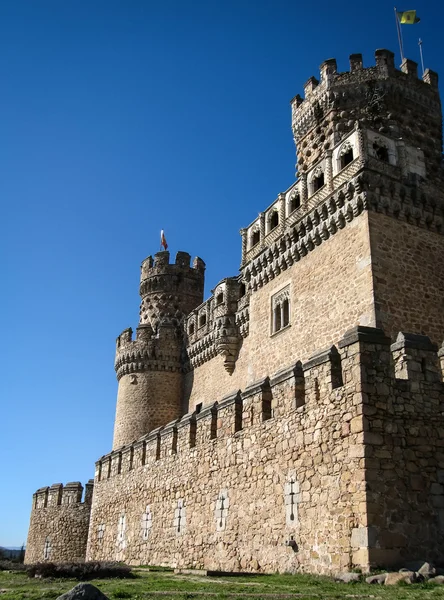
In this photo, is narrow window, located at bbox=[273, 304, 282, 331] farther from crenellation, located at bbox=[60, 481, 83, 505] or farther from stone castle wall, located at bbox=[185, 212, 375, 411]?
crenellation, located at bbox=[60, 481, 83, 505]

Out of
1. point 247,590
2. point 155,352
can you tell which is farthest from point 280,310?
point 155,352

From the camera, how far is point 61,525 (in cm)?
2247

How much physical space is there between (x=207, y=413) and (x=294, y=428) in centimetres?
308

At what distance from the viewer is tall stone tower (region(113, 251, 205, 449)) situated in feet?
85.7

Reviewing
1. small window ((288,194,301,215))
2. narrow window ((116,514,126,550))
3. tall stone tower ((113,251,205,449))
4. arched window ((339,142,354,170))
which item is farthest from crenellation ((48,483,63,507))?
arched window ((339,142,354,170))

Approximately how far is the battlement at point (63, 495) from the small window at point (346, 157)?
13.9 metres

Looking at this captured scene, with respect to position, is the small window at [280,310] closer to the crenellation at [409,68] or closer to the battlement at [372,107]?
the battlement at [372,107]

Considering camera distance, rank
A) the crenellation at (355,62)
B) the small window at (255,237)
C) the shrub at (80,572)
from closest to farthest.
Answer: the shrub at (80,572) < the small window at (255,237) < the crenellation at (355,62)

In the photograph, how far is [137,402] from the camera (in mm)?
26484

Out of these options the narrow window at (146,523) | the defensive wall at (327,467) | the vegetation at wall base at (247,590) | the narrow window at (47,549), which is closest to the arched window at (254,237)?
the defensive wall at (327,467)

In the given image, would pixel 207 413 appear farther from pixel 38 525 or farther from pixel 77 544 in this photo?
pixel 38 525

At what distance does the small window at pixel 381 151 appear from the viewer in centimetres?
1562

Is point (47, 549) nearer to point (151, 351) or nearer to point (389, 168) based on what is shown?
point (151, 351)

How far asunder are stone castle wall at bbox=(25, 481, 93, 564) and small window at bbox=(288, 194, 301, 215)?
12012 mm
